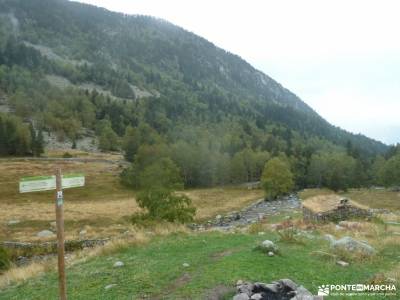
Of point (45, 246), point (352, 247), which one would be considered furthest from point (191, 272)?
point (45, 246)

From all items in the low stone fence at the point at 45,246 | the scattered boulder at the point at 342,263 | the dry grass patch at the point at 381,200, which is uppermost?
the scattered boulder at the point at 342,263

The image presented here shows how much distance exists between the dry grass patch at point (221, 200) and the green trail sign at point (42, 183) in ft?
175

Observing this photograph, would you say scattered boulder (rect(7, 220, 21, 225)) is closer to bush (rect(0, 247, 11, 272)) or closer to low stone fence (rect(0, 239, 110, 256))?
low stone fence (rect(0, 239, 110, 256))

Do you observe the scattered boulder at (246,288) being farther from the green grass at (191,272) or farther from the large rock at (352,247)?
the large rock at (352,247)

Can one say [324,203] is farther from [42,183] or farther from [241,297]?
[42,183]

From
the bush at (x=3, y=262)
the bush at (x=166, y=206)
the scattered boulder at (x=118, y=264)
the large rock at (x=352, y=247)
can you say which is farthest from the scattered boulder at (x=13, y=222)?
the large rock at (x=352, y=247)

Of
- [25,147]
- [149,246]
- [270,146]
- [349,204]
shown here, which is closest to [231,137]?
[270,146]

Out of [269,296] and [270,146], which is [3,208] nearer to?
[269,296]

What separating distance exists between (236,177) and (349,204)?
87.2m

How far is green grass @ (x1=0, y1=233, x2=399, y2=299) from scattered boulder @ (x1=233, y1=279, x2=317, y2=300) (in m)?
1.05

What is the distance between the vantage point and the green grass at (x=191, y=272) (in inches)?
539

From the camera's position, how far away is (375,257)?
17531 mm

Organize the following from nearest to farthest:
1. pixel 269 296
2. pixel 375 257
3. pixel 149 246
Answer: pixel 269 296
pixel 375 257
pixel 149 246

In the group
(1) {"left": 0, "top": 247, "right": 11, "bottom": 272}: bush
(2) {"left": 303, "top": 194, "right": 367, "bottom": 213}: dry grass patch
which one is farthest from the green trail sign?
(2) {"left": 303, "top": 194, "right": 367, "bottom": 213}: dry grass patch
